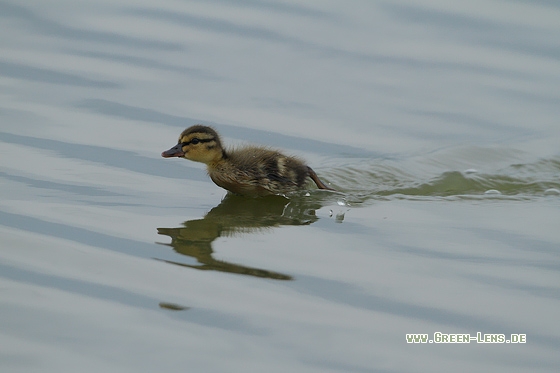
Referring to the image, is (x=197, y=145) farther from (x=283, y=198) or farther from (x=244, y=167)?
(x=283, y=198)

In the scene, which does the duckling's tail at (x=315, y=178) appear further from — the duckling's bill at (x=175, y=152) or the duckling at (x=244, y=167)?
the duckling's bill at (x=175, y=152)

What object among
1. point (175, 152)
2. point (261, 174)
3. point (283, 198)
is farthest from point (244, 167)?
point (175, 152)

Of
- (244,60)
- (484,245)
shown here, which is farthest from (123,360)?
(244,60)

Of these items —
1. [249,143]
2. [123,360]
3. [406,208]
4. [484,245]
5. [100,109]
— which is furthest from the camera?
[100,109]

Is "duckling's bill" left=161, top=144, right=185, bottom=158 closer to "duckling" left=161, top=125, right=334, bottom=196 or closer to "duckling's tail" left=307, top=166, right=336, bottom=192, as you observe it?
"duckling" left=161, top=125, right=334, bottom=196

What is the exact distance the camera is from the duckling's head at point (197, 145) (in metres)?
7.30

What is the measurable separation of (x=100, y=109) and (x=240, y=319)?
14.4ft

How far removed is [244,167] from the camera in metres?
7.33

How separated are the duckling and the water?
0.13 metres

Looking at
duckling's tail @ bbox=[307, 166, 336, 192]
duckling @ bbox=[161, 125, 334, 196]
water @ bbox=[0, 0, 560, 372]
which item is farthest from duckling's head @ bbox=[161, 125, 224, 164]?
duckling's tail @ bbox=[307, 166, 336, 192]

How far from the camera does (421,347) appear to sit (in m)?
4.46

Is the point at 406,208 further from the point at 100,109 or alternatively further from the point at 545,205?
the point at 100,109

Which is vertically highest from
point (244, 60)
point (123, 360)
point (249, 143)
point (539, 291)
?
point (244, 60)

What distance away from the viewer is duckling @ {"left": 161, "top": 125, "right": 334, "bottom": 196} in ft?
23.9
